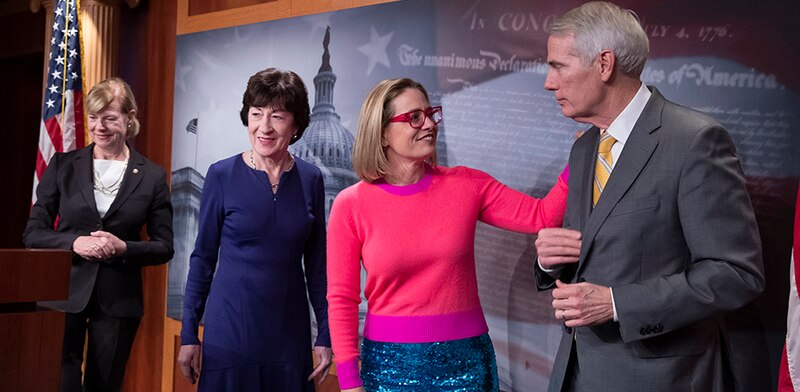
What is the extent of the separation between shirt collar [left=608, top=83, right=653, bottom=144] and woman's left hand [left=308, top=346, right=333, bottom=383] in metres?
1.33

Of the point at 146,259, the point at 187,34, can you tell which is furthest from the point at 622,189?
the point at 187,34

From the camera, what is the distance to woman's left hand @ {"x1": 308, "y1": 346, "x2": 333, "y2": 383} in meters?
2.60

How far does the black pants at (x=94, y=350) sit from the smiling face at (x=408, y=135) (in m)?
1.59

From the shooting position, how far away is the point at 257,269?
2600 millimetres

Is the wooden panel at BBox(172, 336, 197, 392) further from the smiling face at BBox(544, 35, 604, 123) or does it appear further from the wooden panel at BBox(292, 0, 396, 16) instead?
the smiling face at BBox(544, 35, 604, 123)

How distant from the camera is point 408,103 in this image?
7.13 ft

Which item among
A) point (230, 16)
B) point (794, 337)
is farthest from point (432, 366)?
point (230, 16)

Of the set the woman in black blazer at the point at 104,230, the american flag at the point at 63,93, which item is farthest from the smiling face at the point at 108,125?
the american flag at the point at 63,93

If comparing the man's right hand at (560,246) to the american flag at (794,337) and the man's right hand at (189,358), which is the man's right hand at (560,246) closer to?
the american flag at (794,337)

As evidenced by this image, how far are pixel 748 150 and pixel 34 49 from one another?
574 centimetres

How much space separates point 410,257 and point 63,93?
3.13m

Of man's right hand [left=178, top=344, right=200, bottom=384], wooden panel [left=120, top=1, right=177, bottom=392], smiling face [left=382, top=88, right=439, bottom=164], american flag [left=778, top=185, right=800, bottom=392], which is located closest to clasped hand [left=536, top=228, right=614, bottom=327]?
smiling face [left=382, top=88, right=439, bottom=164]

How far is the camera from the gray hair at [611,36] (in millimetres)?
1783

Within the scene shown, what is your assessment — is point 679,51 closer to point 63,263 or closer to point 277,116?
point 277,116
